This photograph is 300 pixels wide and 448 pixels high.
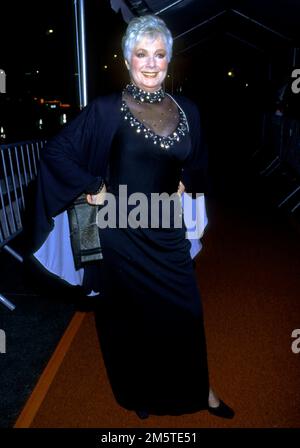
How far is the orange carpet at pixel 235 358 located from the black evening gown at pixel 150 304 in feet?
0.79

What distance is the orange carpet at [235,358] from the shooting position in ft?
7.47

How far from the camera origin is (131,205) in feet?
6.36

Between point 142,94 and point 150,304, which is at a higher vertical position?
point 142,94

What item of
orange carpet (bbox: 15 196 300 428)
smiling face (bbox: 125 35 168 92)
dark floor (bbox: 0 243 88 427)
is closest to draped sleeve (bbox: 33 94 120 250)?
smiling face (bbox: 125 35 168 92)

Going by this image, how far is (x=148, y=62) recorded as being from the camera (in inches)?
70.2

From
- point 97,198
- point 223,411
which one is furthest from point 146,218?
point 223,411

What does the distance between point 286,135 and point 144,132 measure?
6742 mm

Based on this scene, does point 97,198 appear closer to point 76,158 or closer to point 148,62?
point 76,158

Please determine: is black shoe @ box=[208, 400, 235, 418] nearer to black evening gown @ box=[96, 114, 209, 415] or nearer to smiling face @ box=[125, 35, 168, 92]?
black evening gown @ box=[96, 114, 209, 415]

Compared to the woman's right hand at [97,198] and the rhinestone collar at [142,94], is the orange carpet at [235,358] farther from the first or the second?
the rhinestone collar at [142,94]

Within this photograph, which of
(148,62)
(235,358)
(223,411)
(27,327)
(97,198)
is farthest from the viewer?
(27,327)

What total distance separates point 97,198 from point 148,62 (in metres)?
0.67

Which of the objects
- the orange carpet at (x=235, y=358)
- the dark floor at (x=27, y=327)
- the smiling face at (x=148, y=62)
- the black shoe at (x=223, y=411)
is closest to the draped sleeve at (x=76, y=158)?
the smiling face at (x=148, y=62)
